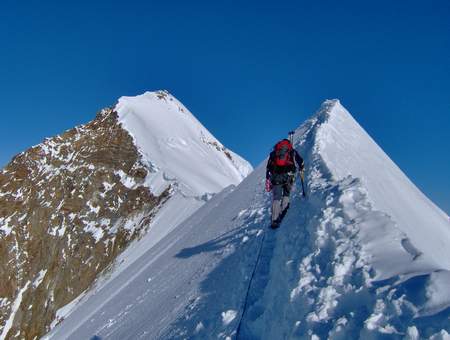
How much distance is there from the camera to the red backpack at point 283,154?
34.4 feet

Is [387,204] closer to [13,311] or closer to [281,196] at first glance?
[281,196]

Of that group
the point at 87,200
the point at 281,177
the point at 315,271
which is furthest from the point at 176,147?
the point at 315,271

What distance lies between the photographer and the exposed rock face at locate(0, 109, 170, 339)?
38.9m

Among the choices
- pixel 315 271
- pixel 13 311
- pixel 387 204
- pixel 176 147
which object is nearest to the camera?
pixel 315 271

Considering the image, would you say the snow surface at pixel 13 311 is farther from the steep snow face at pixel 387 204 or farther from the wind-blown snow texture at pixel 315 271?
the steep snow face at pixel 387 204

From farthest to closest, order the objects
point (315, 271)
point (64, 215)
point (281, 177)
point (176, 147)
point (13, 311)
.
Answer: point (176, 147), point (64, 215), point (13, 311), point (281, 177), point (315, 271)

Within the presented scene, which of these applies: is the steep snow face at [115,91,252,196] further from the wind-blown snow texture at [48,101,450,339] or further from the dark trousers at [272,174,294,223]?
the dark trousers at [272,174,294,223]

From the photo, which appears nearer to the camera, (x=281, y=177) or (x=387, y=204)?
(x=281, y=177)

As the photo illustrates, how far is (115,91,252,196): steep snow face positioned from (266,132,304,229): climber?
2599 centimetres

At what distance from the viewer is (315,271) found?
688 cm

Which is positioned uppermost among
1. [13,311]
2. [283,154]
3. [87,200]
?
[87,200]

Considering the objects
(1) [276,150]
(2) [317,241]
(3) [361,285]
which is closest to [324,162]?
(1) [276,150]

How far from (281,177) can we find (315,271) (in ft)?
12.5

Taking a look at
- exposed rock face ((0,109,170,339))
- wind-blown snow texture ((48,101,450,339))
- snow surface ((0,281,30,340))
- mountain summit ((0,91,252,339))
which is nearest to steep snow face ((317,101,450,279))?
wind-blown snow texture ((48,101,450,339))
